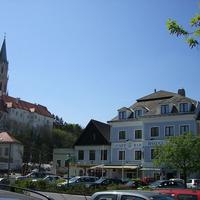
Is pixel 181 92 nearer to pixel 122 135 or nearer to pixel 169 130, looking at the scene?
pixel 169 130

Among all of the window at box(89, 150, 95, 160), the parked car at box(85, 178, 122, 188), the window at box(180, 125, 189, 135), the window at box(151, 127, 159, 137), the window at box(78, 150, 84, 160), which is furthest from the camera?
the window at box(78, 150, 84, 160)

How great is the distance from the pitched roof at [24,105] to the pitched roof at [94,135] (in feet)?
281

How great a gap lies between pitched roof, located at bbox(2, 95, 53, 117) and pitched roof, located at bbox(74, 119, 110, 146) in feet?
281

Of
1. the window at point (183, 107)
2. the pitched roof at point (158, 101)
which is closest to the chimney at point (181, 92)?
the pitched roof at point (158, 101)

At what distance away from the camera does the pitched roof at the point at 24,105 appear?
15938cm

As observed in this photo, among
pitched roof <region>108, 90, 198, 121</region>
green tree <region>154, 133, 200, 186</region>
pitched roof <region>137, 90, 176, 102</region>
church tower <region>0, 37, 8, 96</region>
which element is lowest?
green tree <region>154, 133, 200, 186</region>

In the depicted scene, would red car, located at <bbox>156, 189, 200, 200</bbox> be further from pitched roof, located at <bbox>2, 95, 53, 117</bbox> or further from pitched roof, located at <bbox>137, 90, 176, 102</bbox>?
pitched roof, located at <bbox>2, 95, 53, 117</bbox>

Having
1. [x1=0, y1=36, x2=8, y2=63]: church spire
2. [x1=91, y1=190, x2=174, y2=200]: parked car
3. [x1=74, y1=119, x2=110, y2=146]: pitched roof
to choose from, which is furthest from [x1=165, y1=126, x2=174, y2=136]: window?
[x1=0, y1=36, x2=8, y2=63]: church spire

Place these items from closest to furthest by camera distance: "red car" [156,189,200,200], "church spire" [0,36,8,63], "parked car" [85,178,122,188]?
"red car" [156,189,200,200] < "parked car" [85,178,122,188] < "church spire" [0,36,8,63]

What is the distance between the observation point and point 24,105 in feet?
550

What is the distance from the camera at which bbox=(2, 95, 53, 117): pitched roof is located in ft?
523

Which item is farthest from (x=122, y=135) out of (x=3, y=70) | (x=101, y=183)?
(x=3, y=70)

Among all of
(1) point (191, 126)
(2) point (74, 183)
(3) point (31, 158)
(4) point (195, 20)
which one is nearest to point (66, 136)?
(3) point (31, 158)

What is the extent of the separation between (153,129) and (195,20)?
53977 millimetres
